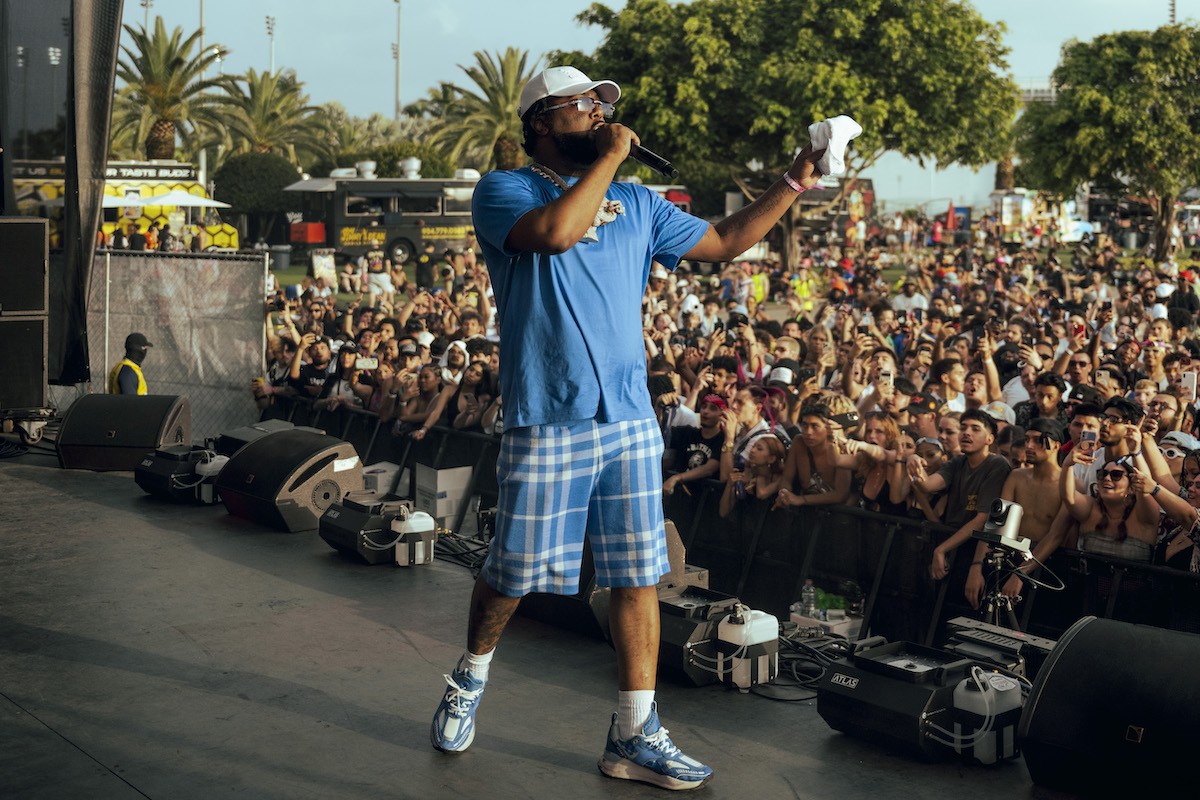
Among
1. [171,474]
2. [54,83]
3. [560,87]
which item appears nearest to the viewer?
[560,87]

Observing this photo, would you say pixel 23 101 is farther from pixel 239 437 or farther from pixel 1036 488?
pixel 1036 488

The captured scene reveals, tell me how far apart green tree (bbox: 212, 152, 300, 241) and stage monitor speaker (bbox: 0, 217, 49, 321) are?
3365 centimetres

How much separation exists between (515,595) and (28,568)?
11.7 feet

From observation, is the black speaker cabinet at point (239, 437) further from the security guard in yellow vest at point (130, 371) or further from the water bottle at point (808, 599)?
the water bottle at point (808, 599)

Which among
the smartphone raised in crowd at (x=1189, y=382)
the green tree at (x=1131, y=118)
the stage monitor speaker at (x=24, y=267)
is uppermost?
the green tree at (x=1131, y=118)

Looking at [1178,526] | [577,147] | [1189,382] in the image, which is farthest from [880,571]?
[1189,382]

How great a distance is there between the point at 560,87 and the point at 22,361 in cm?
683

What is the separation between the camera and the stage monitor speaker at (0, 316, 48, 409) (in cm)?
944

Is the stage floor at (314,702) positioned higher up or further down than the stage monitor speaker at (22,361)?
further down

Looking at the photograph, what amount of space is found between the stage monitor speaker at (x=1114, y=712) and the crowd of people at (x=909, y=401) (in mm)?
1678

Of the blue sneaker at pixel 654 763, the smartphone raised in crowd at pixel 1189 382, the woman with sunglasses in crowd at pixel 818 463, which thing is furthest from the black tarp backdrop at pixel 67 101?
the smartphone raised in crowd at pixel 1189 382

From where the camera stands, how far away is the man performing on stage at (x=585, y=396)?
157 inches

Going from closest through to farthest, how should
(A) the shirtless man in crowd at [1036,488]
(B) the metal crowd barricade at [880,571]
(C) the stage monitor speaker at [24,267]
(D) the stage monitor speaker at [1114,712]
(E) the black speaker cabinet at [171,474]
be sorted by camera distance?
(D) the stage monitor speaker at [1114,712] < (B) the metal crowd barricade at [880,571] < (A) the shirtless man in crowd at [1036,488] < (E) the black speaker cabinet at [171,474] < (C) the stage monitor speaker at [24,267]

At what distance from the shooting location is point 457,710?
4.29 meters
